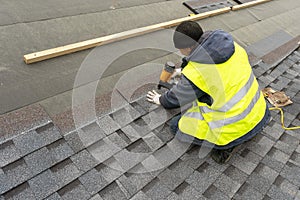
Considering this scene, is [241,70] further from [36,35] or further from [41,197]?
[36,35]

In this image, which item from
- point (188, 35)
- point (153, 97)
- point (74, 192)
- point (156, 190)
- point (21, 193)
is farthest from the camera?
point (153, 97)

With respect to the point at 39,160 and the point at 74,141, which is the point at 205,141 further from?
the point at 39,160

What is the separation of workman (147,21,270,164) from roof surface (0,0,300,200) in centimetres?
17

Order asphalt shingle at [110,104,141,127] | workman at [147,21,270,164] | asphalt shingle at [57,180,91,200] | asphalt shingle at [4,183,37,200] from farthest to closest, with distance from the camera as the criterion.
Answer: asphalt shingle at [110,104,141,127] < workman at [147,21,270,164] < asphalt shingle at [57,180,91,200] < asphalt shingle at [4,183,37,200]

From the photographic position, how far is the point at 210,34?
252 centimetres

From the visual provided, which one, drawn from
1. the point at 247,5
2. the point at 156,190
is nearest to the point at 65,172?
the point at 156,190

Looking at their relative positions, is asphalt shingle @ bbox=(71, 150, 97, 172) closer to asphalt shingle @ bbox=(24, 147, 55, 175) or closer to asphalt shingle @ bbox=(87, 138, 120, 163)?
asphalt shingle @ bbox=(87, 138, 120, 163)

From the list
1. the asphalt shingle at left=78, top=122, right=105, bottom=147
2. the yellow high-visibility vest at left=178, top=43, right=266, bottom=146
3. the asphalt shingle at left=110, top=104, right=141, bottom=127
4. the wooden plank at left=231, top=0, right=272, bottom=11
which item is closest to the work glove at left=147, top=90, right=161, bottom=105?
the asphalt shingle at left=110, top=104, right=141, bottom=127

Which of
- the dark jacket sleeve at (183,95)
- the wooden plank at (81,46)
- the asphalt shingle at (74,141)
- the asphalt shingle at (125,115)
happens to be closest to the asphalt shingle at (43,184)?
the asphalt shingle at (74,141)

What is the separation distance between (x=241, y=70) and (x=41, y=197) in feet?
6.80

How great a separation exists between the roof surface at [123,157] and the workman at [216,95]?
0.56ft

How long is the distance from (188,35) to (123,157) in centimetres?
140

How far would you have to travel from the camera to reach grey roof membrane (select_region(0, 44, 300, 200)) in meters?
2.01

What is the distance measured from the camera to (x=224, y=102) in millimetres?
2469
